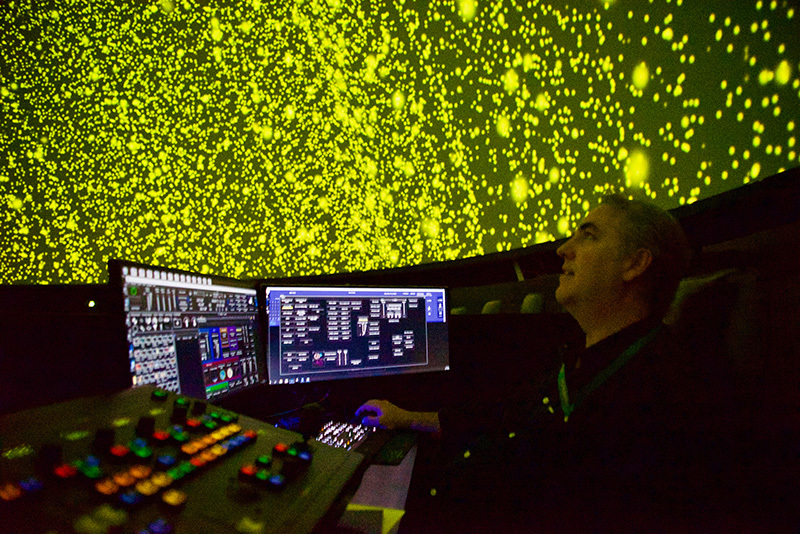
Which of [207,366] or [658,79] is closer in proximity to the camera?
[207,366]

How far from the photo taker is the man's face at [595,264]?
108cm

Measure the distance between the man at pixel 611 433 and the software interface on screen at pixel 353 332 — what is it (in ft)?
0.81

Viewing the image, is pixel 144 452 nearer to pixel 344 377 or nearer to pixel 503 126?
pixel 344 377

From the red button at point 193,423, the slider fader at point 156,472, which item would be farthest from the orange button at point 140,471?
the red button at point 193,423

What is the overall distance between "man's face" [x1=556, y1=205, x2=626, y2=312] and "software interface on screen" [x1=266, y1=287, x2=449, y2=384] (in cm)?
48

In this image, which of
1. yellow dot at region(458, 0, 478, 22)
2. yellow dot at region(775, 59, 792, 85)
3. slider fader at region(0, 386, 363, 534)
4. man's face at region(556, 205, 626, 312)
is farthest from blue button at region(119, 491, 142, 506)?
yellow dot at region(458, 0, 478, 22)

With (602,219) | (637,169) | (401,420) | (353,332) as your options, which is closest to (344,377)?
(353,332)

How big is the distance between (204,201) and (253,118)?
0.59m

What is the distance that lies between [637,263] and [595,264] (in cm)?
10

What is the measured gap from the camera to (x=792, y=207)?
3.89ft

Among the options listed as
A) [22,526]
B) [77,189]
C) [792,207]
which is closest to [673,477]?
[792,207]

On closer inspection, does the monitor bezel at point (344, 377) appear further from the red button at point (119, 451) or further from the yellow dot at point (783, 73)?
the yellow dot at point (783, 73)

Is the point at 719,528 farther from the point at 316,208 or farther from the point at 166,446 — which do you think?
the point at 316,208

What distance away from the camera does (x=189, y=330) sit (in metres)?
0.88
